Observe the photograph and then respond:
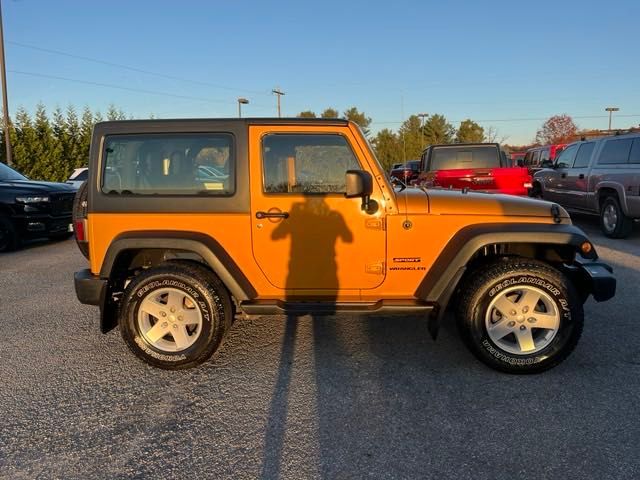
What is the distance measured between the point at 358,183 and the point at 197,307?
155 centimetres

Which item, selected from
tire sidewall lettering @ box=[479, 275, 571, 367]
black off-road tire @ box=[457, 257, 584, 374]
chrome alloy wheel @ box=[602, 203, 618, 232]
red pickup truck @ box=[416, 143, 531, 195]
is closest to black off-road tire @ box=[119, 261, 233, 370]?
black off-road tire @ box=[457, 257, 584, 374]

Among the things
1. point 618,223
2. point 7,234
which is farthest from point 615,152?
point 7,234

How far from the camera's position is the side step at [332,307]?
367 cm

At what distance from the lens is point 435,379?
11.7 ft

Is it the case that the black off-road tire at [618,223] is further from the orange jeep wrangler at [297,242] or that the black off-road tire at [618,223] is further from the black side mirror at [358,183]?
the black side mirror at [358,183]

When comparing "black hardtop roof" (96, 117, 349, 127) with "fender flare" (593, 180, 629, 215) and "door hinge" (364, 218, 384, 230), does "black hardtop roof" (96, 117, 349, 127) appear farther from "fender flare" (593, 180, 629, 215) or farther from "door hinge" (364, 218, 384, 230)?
"fender flare" (593, 180, 629, 215)

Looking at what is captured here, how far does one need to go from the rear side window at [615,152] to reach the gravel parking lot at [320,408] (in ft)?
17.5

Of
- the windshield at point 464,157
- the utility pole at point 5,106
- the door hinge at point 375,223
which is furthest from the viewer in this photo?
the utility pole at point 5,106

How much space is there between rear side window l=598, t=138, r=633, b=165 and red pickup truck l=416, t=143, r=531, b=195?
1.39 meters

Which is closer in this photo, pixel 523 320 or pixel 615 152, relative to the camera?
pixel 523 320

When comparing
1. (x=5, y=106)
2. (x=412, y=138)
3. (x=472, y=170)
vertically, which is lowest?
(x=472, y=170)

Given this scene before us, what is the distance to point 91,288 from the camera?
3.83 metres

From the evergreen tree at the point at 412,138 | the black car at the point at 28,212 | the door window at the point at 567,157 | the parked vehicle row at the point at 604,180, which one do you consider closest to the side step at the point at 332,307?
the parked vehicle row at the point at 604,180

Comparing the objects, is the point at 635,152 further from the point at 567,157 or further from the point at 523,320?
the point at 523,320
